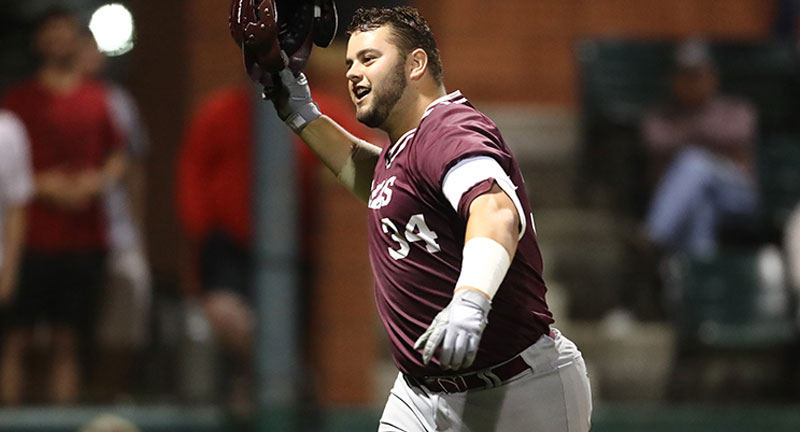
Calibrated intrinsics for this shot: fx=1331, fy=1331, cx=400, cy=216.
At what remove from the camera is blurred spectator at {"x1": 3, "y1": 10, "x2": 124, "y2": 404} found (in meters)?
6.40

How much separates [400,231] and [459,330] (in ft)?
1.91

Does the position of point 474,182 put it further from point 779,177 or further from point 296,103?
point 779,177

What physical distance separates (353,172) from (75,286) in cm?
293

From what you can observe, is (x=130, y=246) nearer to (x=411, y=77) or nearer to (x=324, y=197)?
(x=324, y=197)

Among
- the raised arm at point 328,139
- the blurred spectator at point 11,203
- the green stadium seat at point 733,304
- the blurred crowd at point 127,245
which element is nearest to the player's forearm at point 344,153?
the raised arm at point 328,139

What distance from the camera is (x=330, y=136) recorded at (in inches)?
159

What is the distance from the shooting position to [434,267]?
338cm

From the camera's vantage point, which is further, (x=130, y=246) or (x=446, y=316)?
(x=130, y=246)

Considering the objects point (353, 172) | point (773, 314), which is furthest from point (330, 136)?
point (773, 314)

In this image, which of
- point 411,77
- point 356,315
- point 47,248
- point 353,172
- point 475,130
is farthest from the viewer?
point 356,315

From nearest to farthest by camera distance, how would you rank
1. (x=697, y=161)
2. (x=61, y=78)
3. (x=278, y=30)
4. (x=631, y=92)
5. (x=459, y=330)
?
(x=459, y=330) → (x=278, y=30) → (x=61, y=78) → (x=697, y=161) → (x=631, y=92)

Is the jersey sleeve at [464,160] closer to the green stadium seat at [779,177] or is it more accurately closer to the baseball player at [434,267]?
the baseball player at [434,267]

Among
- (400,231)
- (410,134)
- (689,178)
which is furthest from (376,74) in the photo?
(689,178)

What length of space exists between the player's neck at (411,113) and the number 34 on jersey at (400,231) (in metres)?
0.16
